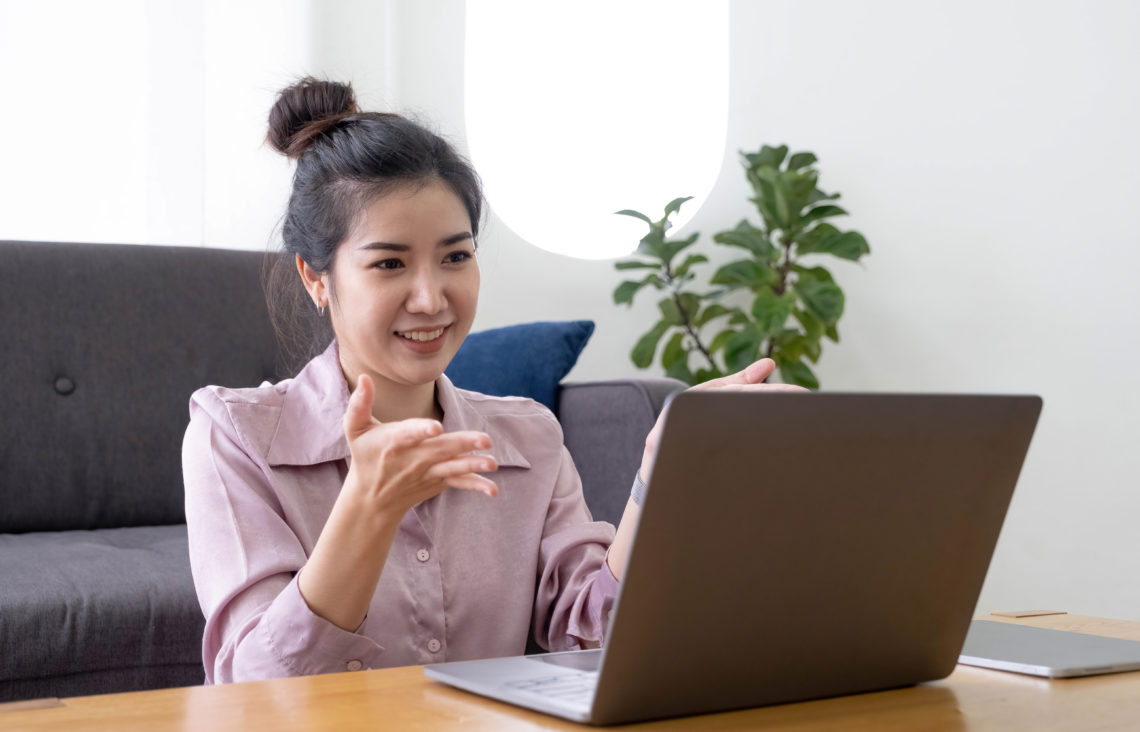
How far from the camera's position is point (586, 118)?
9.15 ft

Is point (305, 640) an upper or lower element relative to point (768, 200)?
lower

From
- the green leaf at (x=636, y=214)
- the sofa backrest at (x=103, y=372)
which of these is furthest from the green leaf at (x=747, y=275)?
the sofa backrest at (x=103, y=372)

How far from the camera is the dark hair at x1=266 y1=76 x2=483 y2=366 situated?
1295mm

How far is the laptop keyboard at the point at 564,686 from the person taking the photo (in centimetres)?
63

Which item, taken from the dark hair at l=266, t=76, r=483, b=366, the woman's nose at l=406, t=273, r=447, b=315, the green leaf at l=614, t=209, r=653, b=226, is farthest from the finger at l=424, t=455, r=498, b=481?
the green leaf at l=614, t=209, r=653, b=226

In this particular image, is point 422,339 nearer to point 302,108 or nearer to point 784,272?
point 302,108

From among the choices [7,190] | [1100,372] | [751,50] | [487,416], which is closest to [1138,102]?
[1100,372]

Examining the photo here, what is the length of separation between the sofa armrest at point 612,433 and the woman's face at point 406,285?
2.50 feet

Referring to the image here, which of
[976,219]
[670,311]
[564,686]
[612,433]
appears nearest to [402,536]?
[564,686]

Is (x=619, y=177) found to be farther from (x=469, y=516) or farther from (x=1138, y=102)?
(x=469, y=516)

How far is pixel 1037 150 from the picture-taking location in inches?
106

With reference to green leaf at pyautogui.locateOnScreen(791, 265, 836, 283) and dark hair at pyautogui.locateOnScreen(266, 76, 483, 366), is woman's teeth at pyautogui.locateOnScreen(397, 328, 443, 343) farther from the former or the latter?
green leaf at pyautogui.locateOnScreen(791, 265, 836, 283)

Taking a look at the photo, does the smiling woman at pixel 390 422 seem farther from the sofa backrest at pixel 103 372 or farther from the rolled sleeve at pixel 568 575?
the sofa backrest at pixel 103 372

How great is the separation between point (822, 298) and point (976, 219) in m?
0.43
